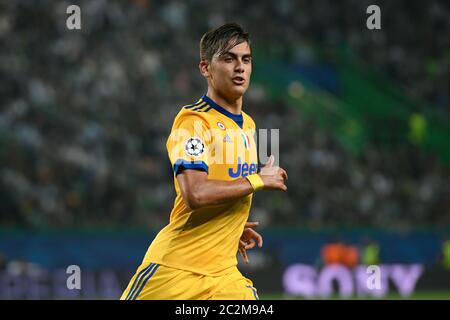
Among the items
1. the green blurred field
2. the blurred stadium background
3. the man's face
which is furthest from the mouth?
the green blurred field

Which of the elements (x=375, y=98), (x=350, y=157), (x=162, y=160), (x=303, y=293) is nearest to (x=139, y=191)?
(x=162, y=160)

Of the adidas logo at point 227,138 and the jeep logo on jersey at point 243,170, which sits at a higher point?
the adidas logo at point 227,138

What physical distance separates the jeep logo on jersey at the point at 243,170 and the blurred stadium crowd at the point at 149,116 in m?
9.53

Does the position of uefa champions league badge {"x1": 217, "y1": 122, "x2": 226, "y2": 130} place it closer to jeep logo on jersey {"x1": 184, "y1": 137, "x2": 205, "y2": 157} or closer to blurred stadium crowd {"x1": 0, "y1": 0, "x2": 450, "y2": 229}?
jeep logo on jersey {"x1": 184, "y1": 137, "x2": 205, "y2": 157}

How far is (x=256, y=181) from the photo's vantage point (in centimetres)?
526

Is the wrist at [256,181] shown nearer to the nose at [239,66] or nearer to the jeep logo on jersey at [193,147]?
the jeep logo on jersey at [193,147]

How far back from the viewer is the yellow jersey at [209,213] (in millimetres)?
5434

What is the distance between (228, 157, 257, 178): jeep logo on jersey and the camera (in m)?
5.52

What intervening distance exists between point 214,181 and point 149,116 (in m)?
12.2

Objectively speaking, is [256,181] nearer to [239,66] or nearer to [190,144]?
[190,144]

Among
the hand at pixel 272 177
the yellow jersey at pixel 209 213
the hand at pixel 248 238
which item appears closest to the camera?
the hand at pixel 272 177

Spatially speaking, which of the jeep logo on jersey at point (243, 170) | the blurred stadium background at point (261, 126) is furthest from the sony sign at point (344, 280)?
the jeep logo on jersey at point (243, 170)

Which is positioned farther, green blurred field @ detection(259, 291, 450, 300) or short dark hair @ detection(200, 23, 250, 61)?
green blurred field @ detection(259, 291, 450, 300)

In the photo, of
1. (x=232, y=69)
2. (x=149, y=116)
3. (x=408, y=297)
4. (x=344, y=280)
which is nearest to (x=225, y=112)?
(x=232, y=69)
